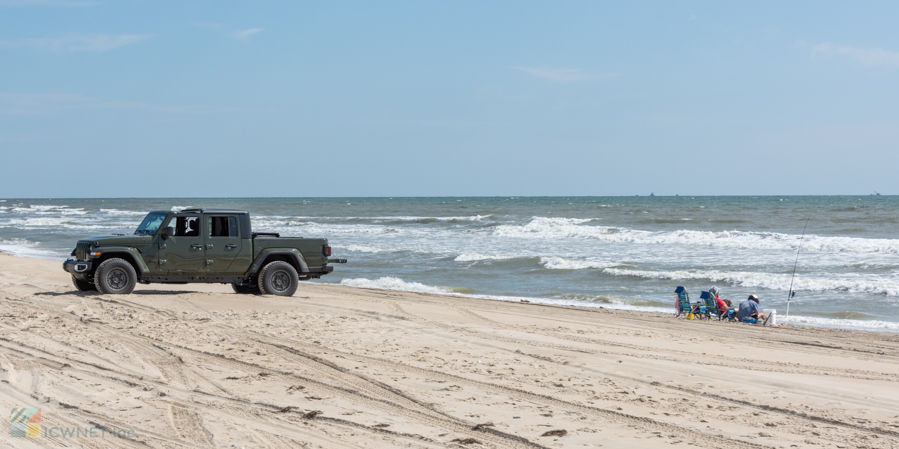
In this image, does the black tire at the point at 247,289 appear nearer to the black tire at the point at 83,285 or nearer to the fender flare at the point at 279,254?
the fender flare at the point at 279,254

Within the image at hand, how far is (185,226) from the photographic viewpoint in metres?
12.3

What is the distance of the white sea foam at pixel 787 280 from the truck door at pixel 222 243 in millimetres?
10224

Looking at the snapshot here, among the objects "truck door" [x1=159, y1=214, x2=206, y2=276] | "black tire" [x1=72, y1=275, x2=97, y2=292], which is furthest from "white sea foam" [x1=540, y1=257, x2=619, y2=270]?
"black tire" [x1=72, y1=275, x2=97, y2=292]

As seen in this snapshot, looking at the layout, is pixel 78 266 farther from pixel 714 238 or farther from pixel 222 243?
pixel 714 238

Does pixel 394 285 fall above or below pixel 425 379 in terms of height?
below

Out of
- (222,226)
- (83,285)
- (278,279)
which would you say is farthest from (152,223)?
(278,279)

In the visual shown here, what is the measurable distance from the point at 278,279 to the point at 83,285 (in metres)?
3.53

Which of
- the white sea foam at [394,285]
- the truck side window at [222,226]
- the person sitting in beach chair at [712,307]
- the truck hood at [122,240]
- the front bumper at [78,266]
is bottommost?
the white sea foam at [394,285]

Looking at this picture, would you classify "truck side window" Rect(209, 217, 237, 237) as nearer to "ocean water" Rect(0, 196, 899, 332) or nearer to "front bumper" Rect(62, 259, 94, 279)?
"front bumper" Rect(62, 259, 94, 279)

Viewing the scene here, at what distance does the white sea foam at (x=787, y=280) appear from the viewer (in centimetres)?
1565

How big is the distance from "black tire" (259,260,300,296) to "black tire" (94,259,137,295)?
7.27 feet

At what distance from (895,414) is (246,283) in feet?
34.9

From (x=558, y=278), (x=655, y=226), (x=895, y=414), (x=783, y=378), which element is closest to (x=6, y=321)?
(x=783, y=378)

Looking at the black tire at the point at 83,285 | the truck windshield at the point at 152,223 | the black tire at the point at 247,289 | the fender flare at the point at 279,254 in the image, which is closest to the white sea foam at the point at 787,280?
the fender flare at the point at 279,254
